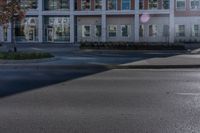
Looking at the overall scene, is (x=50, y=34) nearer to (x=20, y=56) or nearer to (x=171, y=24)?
(x=171, y=24)

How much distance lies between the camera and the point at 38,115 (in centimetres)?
796

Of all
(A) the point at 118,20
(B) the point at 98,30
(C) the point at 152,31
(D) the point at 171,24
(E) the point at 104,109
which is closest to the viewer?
(E) the point at 104,109

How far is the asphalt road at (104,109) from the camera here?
275 inches

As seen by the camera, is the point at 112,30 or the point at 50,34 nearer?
the point at 112,30

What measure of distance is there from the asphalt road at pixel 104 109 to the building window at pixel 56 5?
46.1 m

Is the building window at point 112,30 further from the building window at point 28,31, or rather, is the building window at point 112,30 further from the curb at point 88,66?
the curb at point 88,66

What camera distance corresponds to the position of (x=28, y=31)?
2319 inches

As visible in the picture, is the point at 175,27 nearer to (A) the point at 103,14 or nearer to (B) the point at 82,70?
(A) the point at 103,14

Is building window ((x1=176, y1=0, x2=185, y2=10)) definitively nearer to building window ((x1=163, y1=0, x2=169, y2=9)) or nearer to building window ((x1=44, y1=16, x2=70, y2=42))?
building window ((x1=163, y1=0, x2=169, y2=9))

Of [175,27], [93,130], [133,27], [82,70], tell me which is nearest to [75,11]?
[133,27]

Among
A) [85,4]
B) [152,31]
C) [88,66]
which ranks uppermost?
[85,4]

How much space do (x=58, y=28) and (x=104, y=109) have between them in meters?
51.5

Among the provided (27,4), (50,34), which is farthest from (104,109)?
(50,34)

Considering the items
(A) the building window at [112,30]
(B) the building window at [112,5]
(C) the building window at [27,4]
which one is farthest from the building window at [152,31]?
(C) the building window at [27,4]
